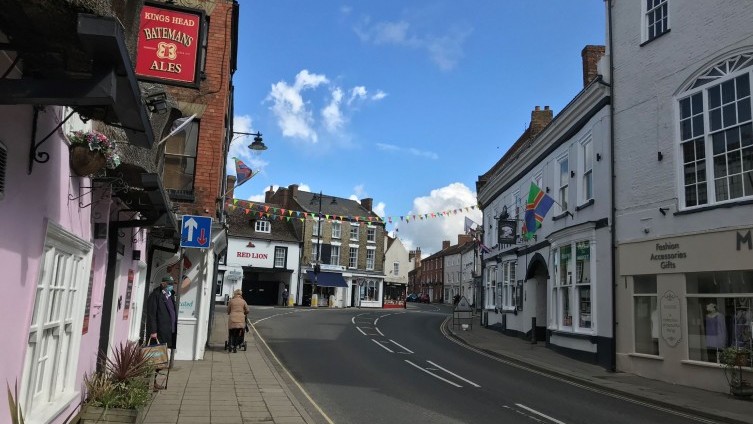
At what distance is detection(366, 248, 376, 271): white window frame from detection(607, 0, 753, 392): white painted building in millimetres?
42052

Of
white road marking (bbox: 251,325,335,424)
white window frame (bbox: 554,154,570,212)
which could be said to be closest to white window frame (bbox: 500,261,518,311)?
white window frame (bbox: 554,154,570,212)

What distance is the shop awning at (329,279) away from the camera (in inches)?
2018

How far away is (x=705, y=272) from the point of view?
491 inches

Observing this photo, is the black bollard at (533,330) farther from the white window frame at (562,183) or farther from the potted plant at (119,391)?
the potted plant at (119,391)

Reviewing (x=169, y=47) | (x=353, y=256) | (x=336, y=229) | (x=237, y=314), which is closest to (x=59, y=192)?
(x=169, y=47)

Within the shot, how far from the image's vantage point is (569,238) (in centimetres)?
1784

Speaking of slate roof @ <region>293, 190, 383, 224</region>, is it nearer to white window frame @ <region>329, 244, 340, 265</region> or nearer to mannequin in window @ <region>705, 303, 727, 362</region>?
white window frame @ <region>329, 244, 340, 265</region>

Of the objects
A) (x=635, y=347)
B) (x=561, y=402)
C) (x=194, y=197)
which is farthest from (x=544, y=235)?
(x=194, y=197)

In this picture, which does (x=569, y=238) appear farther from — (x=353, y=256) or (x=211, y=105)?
(x=353, y=256)

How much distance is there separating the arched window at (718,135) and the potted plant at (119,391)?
464 inches

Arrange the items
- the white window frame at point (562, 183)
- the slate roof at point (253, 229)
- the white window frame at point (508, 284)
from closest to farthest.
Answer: the white window frame at point (562, 183) < the white window frame at point (508, 284) < the slate roof at point (253, 229)

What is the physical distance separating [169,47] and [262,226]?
42.8 meters

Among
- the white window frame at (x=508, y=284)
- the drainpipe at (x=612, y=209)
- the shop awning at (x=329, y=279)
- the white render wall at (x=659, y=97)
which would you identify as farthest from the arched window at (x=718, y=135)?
the shop awning at (x=329, y=279)

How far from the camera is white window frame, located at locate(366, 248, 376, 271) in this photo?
56.4 meters
